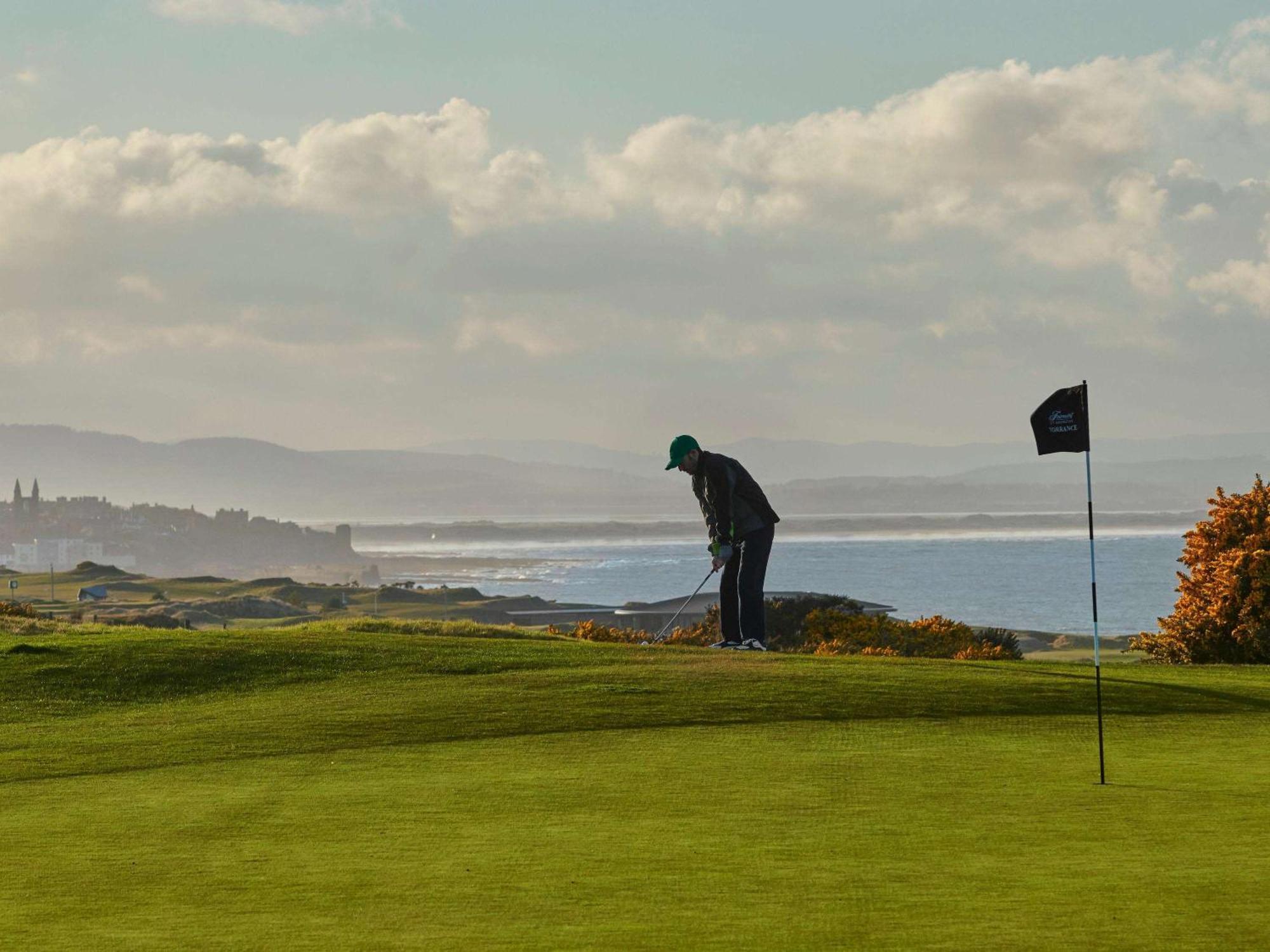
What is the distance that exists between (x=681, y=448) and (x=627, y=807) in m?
13.3

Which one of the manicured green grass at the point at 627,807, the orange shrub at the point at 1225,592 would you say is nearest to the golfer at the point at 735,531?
the manicured green grass at the point at 627,807

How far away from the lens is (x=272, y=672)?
2048 centimetres

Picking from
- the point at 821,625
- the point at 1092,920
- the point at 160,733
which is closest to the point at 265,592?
the point at 821,625

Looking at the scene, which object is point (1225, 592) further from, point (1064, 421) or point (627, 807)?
point (627, 807)

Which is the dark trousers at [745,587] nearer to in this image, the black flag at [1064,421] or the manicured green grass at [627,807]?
the manicured green grass at [627,807]

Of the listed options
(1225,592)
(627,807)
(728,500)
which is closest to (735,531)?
(728,500)

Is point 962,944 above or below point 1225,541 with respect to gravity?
below

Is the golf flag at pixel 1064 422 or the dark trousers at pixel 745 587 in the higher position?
the golf flag at pixel 1064 422

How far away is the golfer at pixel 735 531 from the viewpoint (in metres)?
23.6

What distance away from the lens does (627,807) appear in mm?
10922

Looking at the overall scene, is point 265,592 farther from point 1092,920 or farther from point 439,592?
point 1092,920

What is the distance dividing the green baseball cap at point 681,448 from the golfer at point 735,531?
10 mm

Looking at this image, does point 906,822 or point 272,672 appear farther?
point 272,672

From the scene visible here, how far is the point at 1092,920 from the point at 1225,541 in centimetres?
2206
